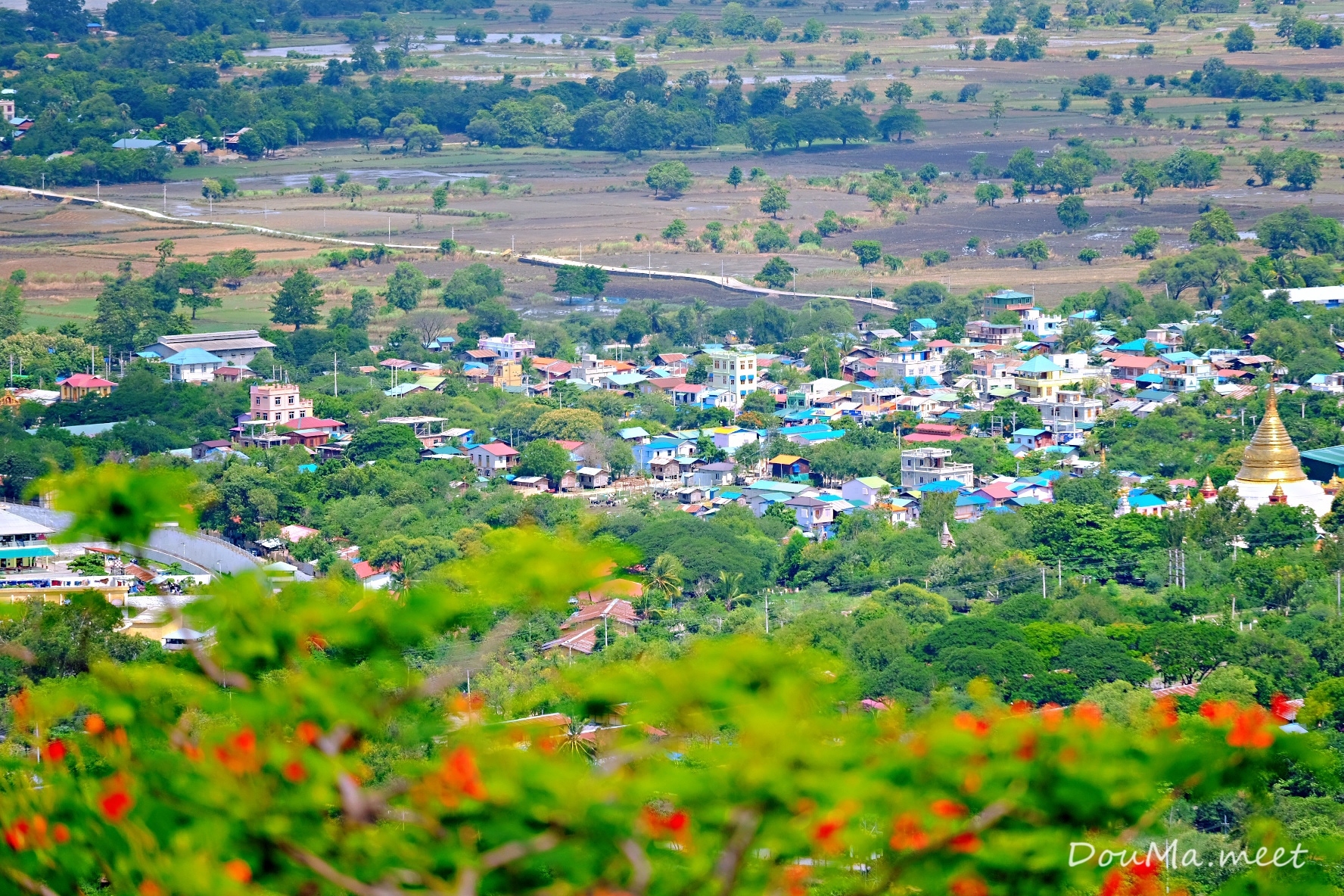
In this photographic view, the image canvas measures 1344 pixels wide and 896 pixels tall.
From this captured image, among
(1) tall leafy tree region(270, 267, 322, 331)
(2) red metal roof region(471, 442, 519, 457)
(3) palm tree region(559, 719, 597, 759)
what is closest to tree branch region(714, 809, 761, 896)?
(3) palm tree region(559, 719, 597, 759)

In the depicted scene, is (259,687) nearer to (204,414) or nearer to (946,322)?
(204,414)

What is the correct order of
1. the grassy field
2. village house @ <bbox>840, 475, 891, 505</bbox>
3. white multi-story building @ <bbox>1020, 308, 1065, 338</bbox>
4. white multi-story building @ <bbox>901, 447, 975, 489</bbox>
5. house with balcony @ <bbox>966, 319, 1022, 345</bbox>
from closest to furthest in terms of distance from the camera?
1. village house @ <bbox>840, 475, 891, 505</bbox>
2. white multi-story building @ <bbox>901, 447, 975, 489</bbox>
3. house with balcony @ <bbox>966, 319, 1022, 345</bbox>
4. white multi-story building @ <bbox>1020, 308, 1065, 338</bbox>
5. the grassy field

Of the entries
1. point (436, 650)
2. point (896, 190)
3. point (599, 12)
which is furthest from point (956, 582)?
point (599, 12)

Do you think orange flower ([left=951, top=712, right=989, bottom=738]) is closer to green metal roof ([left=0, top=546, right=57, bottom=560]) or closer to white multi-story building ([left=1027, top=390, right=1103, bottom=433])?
green metal roof ([left=0, top=546, right=57, bottom=560])

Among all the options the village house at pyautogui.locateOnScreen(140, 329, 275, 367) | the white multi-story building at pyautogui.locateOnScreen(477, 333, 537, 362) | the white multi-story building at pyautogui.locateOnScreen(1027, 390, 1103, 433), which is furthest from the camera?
the white multi-story building at pyautogui.locateOnScreen(477, 333, 537, 362)

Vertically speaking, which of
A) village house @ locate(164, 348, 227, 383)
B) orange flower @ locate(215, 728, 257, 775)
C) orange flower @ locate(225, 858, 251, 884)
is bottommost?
village house @ locate(164, 348, 227, 383)

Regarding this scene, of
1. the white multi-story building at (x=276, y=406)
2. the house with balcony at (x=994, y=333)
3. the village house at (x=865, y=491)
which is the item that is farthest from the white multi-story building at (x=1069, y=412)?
the white multi-story building at (x=276, y=406)
